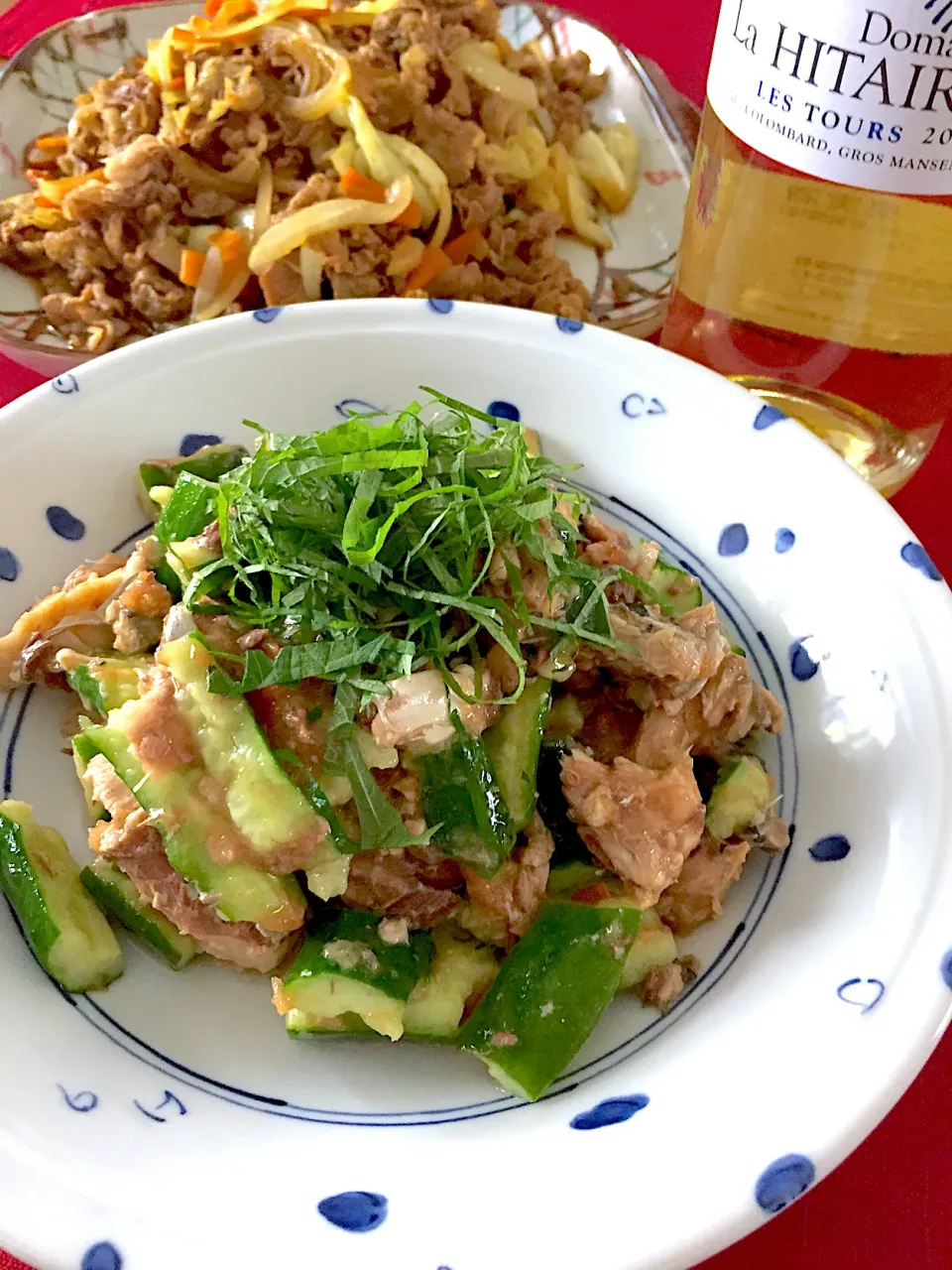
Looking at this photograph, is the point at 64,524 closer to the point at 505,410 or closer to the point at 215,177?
the point at 505,410

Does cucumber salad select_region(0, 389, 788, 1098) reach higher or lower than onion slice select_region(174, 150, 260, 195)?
lower

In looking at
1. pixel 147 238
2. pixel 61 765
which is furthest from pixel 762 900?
pixel 147 238

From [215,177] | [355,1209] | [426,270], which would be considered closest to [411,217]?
[426,270]

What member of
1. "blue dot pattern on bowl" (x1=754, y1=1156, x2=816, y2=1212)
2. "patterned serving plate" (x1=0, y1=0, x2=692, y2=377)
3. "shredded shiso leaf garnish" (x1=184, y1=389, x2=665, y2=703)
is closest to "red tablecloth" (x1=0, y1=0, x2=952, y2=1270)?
"blue dot pattern on bowl" (x1=754, y1=1156, x2=816, y2=1212)

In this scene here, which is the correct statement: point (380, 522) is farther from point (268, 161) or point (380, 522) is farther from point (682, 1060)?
point (268, 161)

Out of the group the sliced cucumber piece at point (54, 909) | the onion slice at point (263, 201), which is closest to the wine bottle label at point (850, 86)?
the onion slice at point (263, 201)

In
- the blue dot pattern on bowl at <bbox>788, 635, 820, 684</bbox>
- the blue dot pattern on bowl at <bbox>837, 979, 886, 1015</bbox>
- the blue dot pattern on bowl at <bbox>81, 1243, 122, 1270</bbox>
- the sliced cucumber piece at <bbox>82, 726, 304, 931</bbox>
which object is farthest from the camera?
the blue dot pattern on bowl at <bbox>788, 635, 820, 684</bbox>

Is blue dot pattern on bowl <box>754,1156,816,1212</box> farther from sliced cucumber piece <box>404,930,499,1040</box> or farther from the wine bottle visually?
the wine bottle
